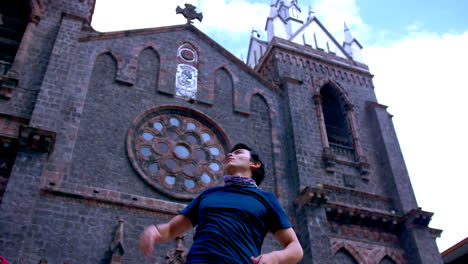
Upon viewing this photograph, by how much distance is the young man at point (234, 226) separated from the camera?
9.44ft

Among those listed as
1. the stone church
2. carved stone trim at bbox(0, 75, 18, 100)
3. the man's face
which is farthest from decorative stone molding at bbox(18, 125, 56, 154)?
the man's face

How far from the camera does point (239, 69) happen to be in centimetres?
1634

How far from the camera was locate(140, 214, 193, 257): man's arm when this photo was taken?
3.09 m

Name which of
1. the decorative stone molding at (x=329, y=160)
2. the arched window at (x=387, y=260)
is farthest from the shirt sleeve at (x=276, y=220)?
the decorative stone molding at (x=329, y=160)

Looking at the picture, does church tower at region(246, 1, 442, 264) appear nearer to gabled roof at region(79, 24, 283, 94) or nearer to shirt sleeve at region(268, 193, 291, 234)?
gabled roof at region(79, 24, 283, 94)

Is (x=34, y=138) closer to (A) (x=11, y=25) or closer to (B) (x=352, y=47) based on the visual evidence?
(A) (x=11, y=25)

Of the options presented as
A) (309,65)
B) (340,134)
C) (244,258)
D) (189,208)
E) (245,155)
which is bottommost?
(244,258)

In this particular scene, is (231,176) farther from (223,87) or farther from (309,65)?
(309,65)

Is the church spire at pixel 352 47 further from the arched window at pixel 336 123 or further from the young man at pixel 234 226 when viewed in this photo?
the young man at pixel 234 226

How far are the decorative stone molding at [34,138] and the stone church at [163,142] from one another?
0.02 m

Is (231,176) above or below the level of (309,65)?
below

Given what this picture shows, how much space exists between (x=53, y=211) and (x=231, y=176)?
794 centimetres

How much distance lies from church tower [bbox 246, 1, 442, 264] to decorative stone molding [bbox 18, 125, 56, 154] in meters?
6.63

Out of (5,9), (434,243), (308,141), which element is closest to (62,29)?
(5,9)
